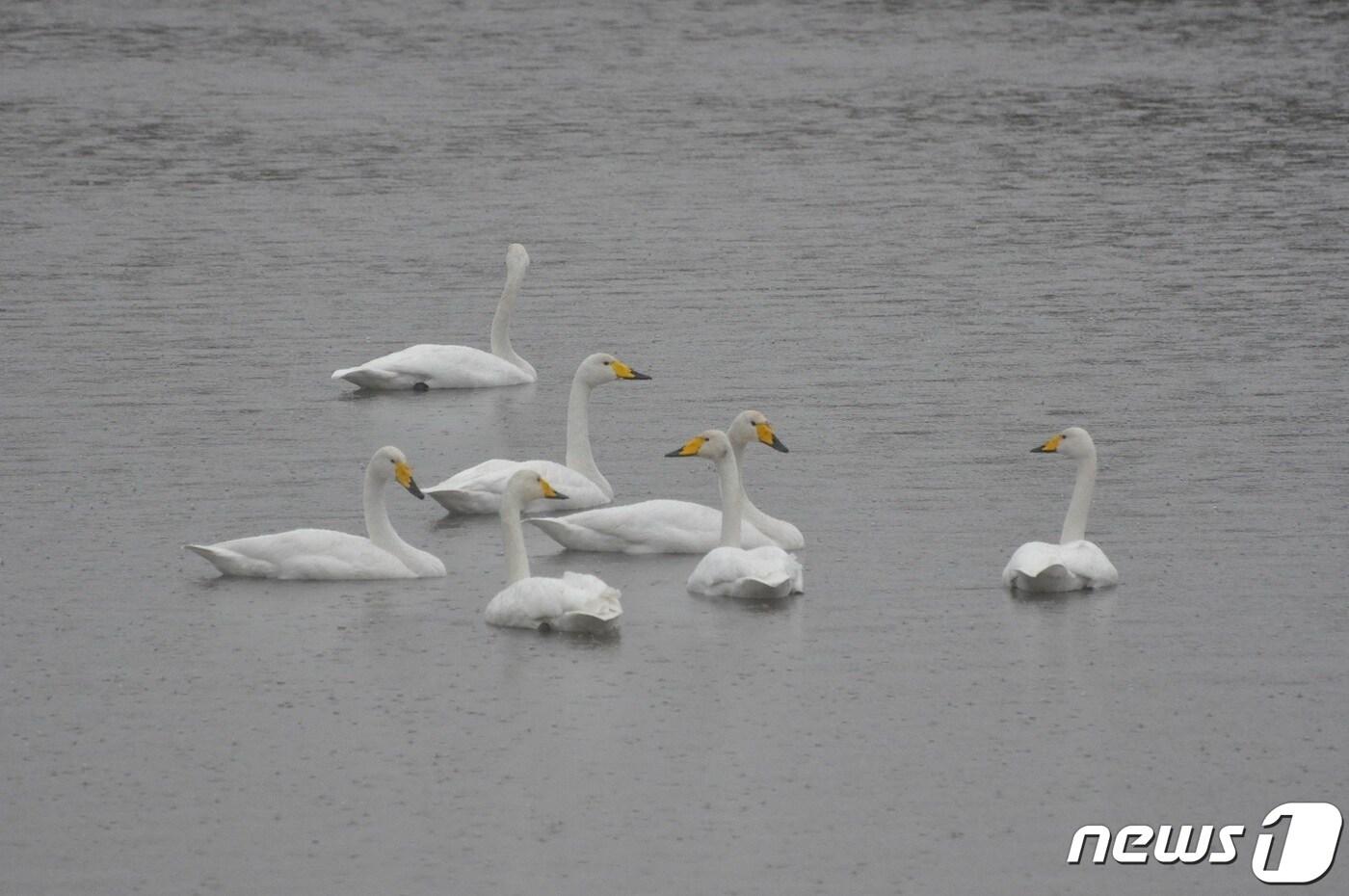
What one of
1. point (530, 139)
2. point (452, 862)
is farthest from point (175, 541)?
point (530, 139)

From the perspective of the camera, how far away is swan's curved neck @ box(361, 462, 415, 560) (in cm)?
1574

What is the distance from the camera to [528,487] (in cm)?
1541

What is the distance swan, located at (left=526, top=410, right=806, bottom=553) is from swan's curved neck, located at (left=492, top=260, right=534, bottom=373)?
20.8 feet

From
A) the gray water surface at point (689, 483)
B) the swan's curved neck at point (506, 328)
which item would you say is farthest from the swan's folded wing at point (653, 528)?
the swan's curved neck at point (506, 328)

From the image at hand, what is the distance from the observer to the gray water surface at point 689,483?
11.8 m

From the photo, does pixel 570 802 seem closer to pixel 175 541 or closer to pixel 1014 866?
pixel 1014 866

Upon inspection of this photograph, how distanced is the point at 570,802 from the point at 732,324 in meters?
13.2

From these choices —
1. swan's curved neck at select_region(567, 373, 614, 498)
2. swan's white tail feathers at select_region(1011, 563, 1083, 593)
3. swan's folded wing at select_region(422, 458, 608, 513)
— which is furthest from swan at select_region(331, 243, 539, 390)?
swan's white tail feathers at select_region(1011, 563, 1083, 593)

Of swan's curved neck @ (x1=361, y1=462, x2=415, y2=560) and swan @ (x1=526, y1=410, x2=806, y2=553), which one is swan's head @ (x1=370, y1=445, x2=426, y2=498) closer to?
swan's curved neck @ (x1=361, y1=462, x2=415, y2=560)

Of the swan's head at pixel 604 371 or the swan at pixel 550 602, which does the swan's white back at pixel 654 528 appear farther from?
the swan's head at pixel 604 371

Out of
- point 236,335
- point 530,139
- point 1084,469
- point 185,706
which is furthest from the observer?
point 530,139

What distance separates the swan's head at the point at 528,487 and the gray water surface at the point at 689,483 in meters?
0.62

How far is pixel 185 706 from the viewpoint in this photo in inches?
523

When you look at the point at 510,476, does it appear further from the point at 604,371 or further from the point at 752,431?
the point at 604,371
